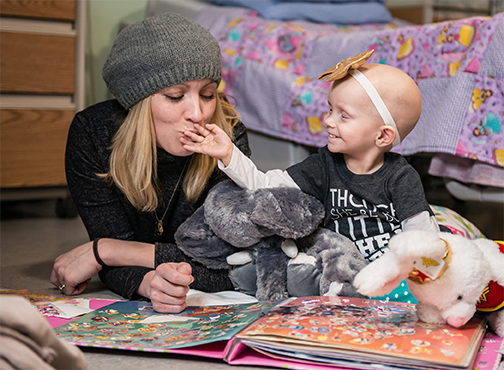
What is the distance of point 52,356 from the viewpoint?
0.54m

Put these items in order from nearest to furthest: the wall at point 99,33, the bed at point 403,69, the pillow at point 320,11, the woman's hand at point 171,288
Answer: the woman's hand at point 171,288, the bed at point 403,69, the pillow at point 320,11, the wall at point 99,33

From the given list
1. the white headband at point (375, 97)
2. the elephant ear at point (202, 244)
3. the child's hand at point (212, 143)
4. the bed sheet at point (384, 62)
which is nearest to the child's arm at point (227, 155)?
the child's hand at point (212, 143)

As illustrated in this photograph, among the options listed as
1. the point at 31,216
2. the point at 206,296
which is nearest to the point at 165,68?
the point at 206,296

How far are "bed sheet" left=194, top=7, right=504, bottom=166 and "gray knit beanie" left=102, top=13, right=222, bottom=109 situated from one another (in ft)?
2.27

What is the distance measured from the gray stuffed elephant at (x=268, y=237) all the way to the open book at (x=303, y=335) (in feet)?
0.39

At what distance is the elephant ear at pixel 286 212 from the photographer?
93 centimetres

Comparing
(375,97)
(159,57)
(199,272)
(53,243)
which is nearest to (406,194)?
(375,97)

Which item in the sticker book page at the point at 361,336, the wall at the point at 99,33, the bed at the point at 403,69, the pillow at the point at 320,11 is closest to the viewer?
the sticker book page at the point at 361,336

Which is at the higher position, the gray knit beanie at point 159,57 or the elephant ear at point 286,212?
the gray knit beanie at point 159,57

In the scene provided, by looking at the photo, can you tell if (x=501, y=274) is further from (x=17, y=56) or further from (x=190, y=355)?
(x=17, y=56)

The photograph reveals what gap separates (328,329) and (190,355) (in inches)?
7.6

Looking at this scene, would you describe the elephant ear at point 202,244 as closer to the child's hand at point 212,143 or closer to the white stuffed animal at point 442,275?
the child's hand at point 212,143

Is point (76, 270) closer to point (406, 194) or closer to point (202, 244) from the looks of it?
point (202, 244)

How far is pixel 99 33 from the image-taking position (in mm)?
2625
